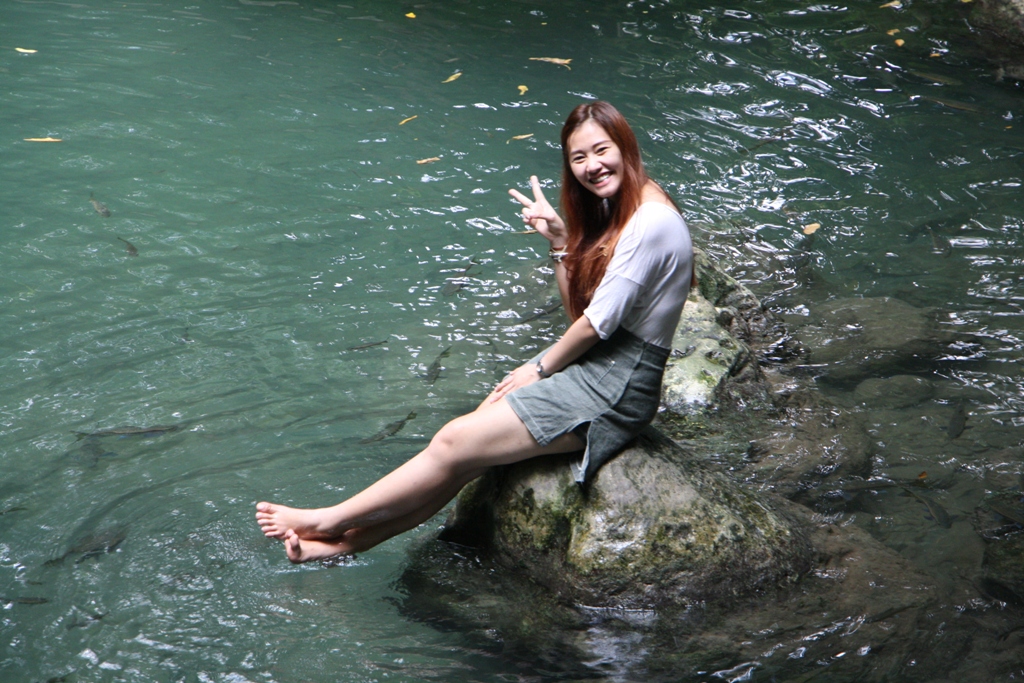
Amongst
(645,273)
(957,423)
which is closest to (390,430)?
(645,273)

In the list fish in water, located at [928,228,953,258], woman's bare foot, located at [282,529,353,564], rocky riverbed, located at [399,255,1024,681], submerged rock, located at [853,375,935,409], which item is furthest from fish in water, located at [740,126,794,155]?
woman's bare foot, located at [282,529,353,564]

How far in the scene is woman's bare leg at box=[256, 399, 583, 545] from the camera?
12.1 feet

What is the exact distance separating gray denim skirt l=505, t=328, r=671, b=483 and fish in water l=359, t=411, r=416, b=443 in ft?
5.36

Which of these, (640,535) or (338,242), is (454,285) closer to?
(338,242)

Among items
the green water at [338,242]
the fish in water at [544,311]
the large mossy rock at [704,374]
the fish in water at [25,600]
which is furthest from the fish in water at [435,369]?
the fish in water at [25,600]

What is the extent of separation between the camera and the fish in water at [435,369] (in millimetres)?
5723

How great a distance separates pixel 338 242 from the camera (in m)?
7.25

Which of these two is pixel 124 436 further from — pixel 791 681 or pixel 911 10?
pixel 911 10

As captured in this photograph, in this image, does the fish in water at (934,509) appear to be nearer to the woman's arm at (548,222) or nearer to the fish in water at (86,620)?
the woman's arm at (548,222)

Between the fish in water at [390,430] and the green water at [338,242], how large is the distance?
0.07m

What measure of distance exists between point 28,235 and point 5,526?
11.3ft

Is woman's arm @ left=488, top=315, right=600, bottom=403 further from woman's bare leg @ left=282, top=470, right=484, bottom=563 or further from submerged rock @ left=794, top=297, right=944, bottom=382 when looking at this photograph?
submerged rock @ left=794, top=297, right=944, bottom=382

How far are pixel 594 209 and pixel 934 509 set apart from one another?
2.58 m

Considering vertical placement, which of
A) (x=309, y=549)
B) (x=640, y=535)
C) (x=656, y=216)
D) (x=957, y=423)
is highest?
(x=656, y=216)
